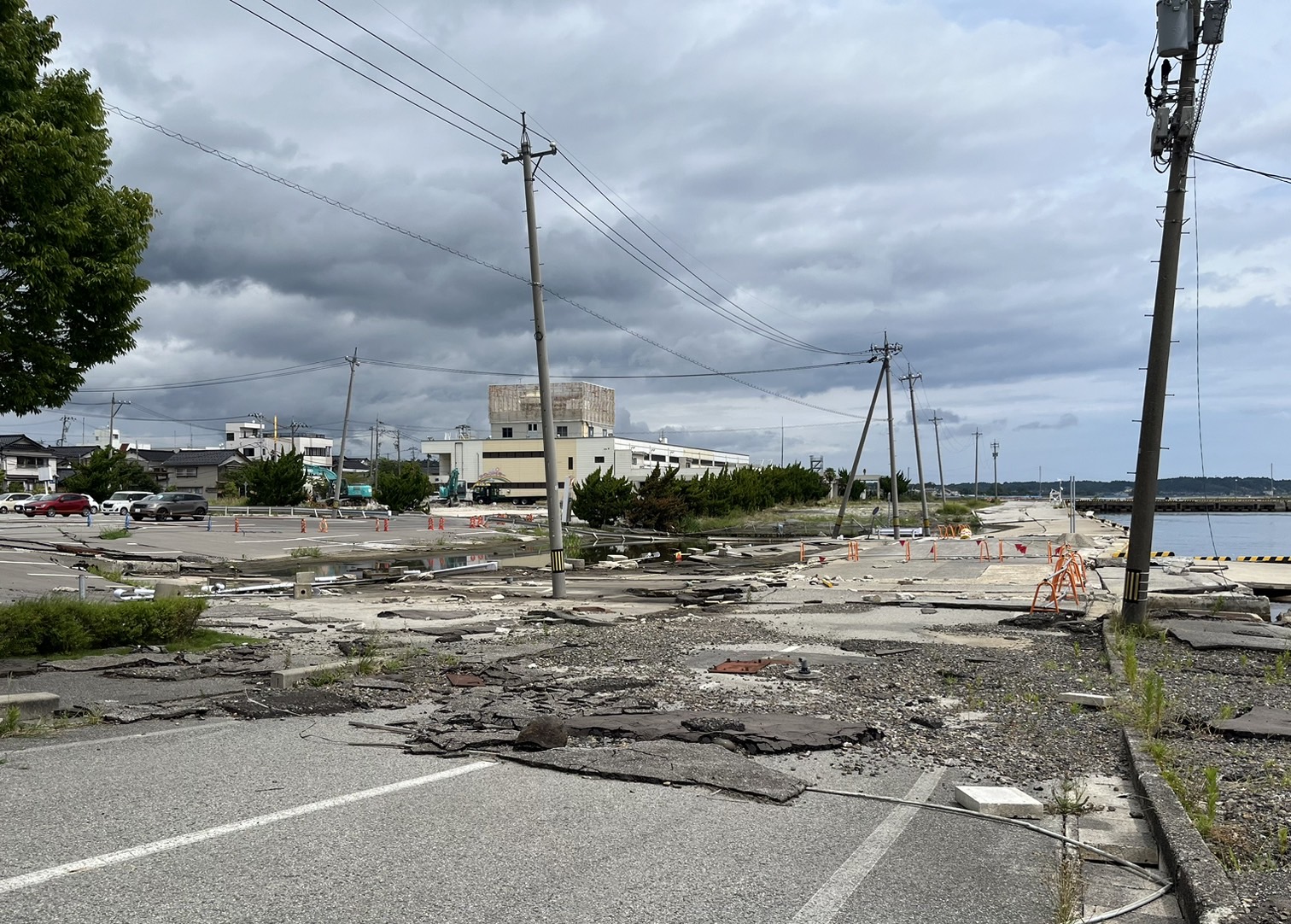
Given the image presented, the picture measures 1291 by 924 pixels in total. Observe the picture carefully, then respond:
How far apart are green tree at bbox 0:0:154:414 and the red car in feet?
193

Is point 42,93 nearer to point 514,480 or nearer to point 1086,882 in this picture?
point 1086,882

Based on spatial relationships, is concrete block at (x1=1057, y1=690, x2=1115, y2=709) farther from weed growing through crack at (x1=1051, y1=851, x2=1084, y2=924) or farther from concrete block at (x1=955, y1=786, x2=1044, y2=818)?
weed growing through crack at (x1=1051, y1=851, x2=1084, y2=924)

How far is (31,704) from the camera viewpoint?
8.44m

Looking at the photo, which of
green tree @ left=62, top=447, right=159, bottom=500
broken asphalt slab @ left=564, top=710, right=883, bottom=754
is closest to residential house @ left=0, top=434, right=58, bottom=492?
green tree @ left=62, top=447, right=159, bottom=500

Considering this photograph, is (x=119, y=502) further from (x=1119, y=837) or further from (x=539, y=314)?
(x=1119, y=837)

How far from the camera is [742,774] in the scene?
689 centimetres

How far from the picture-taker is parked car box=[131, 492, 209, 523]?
2331 inches

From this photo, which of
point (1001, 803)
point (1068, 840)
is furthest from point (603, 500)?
point (1068, 840)

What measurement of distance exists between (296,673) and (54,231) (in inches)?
201

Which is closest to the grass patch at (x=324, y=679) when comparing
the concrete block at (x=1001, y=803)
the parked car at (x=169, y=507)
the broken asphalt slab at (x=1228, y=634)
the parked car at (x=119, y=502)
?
the concrete block at (x=1001, y=803)

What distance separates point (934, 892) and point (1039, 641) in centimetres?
1154

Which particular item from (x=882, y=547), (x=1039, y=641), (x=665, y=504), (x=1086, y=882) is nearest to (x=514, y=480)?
(x=665, y=504)

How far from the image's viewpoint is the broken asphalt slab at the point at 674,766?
21.8 ft

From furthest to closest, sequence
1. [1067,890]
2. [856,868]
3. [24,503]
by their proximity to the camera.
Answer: [24,503]
[856,868]
[1067,890]
